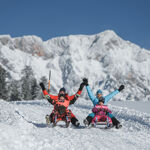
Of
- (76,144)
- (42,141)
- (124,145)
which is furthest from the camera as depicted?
(124,145)

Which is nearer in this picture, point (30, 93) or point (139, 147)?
point (139, 147)

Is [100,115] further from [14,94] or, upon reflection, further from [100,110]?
[14,94]

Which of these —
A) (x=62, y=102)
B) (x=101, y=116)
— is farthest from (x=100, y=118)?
(x=62, y=102)

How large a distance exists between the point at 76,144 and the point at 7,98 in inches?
1552

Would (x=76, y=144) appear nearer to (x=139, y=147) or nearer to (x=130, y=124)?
(x=139, y=147)

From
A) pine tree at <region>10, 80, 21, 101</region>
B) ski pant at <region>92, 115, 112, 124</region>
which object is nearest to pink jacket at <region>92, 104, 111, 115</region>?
ski pant at <region>92, 115, 112, 124</region>

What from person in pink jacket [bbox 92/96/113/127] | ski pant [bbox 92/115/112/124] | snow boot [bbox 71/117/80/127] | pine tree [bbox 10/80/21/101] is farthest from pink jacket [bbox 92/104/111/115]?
pine tree [bbox 10/80/21/101]

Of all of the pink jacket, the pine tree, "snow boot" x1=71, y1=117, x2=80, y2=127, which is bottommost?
the pine tree

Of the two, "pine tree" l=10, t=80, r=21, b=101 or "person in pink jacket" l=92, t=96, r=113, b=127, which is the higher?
"person in pink jacket" l=92, t=96, r=113, b=127

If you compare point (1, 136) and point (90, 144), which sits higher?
→ point (1, 136)

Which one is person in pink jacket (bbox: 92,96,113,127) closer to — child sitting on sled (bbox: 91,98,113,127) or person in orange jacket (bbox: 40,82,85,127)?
child sitting on sled (bbox: 91,98,113,127)

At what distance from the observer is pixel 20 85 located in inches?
1875

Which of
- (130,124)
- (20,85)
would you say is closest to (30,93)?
(20,85)

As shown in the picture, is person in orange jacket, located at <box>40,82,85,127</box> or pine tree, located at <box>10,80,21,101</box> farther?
pine tree, located at <box>10,80,21,101</box>
